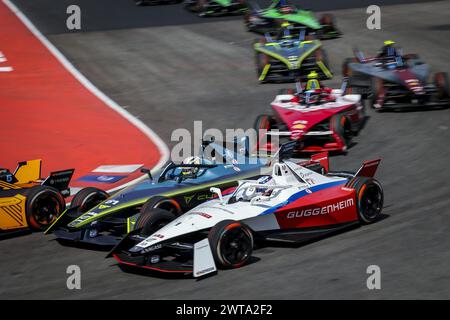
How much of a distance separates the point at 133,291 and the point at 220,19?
24978 mm

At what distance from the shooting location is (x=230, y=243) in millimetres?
13367

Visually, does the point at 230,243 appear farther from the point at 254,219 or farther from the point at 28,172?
the point at 28,172

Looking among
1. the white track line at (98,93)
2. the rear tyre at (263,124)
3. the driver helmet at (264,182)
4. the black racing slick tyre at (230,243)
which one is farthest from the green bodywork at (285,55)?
the black racing slick tyre at (230,243)

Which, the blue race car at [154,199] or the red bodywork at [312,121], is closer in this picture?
the blue race car at [154,199]

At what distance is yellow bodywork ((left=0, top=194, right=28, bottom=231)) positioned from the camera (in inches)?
636

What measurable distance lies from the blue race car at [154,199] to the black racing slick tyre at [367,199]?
2.56 m

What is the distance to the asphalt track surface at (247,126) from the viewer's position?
12688 mm

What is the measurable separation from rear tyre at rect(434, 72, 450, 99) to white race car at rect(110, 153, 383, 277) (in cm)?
793

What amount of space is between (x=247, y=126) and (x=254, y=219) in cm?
937

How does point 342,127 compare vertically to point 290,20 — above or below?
below

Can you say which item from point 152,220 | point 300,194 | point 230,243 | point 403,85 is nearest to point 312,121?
point 403,85

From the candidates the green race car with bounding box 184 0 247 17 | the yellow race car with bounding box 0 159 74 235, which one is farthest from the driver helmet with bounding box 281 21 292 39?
the yellow race car with bounding box 0 159 74 235

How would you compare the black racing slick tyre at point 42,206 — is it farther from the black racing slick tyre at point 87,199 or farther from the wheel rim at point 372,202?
the wheel rim at point 372,202
